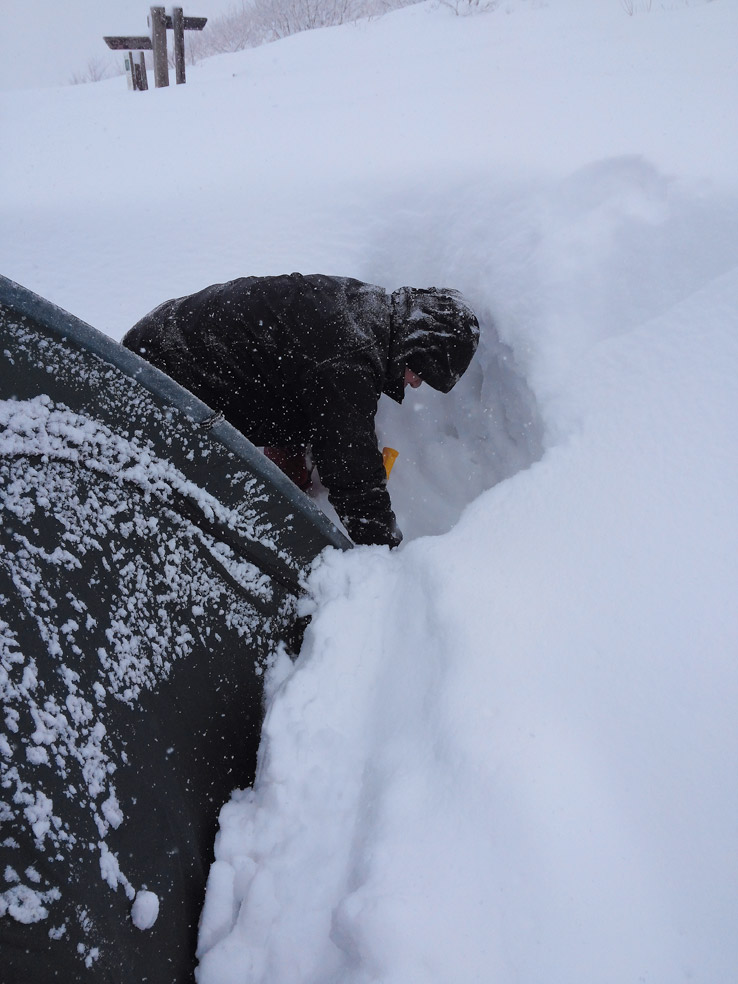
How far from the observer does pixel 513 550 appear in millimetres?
1159

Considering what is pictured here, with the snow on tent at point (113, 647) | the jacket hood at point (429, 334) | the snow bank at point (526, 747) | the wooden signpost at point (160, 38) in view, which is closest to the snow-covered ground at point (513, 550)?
the snow bank at point (526, 747)

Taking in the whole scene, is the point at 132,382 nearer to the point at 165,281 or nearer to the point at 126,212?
the point at 165,281

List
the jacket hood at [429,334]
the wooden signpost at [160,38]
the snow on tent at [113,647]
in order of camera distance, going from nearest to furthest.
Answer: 1. the snow on tent at [113,647]
2. the jacket hood at [429,334]
3. the wooden signpost at [160,38]

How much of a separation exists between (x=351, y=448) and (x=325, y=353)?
247 mm

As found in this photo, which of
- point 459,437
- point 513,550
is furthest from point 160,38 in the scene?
point 513,550

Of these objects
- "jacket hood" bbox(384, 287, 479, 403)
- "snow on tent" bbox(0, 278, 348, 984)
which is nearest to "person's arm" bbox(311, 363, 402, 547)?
"jacket hood" bbox(384, 287, 479, 403)

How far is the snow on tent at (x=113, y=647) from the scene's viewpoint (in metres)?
0.75

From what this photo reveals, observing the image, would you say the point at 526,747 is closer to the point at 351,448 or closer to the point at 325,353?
the point at 351,448

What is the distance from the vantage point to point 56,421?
873mm

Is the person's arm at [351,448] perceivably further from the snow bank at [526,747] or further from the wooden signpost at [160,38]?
the wooden signpost at [160,38]

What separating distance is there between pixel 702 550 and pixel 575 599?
26cm

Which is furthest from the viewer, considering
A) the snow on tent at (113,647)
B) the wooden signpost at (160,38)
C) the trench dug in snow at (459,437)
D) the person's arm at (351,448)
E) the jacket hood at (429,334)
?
the wooden signpost at (160,38)

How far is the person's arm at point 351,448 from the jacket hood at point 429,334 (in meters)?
0.14

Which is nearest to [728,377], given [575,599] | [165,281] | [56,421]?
[575,599]
